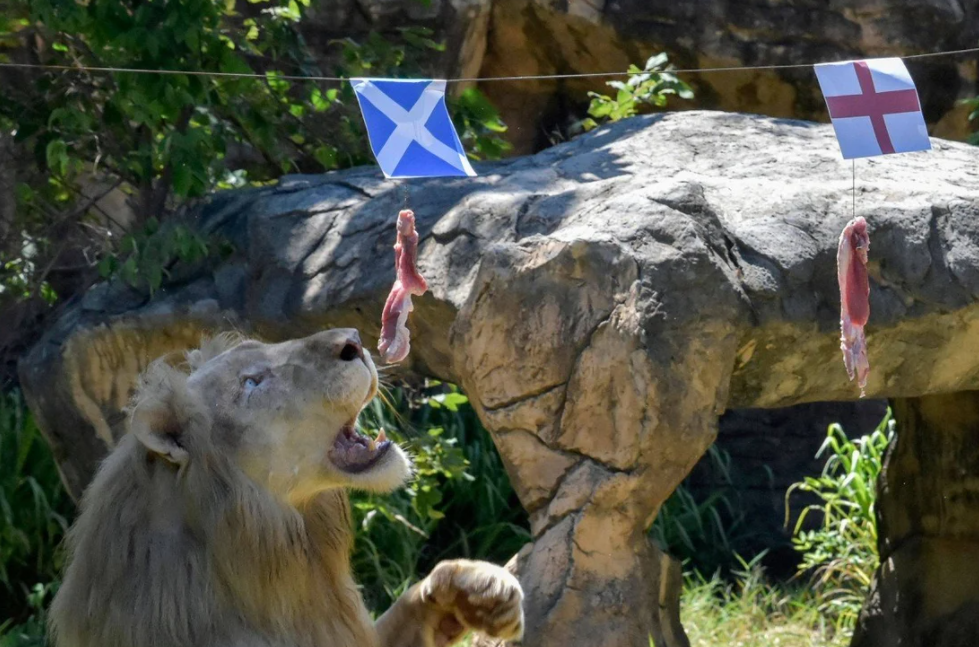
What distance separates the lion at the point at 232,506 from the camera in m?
2.92

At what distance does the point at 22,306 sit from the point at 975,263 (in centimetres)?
455

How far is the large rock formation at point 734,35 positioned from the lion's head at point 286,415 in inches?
207

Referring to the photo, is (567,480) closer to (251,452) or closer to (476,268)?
(476,268)

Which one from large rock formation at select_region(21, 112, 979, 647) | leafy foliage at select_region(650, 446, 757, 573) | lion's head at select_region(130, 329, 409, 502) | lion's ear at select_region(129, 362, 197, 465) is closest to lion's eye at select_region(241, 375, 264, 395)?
lion's head at select_region(130, 329, 409, 502)

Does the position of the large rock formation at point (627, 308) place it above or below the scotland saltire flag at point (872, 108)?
below

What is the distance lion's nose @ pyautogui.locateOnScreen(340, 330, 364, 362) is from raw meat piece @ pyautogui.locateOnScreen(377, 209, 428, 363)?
0.63 metres

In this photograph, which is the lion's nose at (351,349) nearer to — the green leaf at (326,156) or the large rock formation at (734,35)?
the green leaf at (326,156)

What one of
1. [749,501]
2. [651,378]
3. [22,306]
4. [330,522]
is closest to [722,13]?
[749,501]

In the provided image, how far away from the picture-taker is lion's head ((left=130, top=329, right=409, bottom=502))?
301 cm

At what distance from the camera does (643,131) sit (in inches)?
204

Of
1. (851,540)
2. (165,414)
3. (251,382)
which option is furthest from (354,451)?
(851,540)

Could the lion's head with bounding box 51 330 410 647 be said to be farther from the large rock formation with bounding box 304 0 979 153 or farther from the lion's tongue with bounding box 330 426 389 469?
the large rock formation with bounding box 304 0 979 153

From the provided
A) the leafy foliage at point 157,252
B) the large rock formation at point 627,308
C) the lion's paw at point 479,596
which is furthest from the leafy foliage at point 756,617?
the leafy foliage at point 157,252

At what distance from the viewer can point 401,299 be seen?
3.79 m
